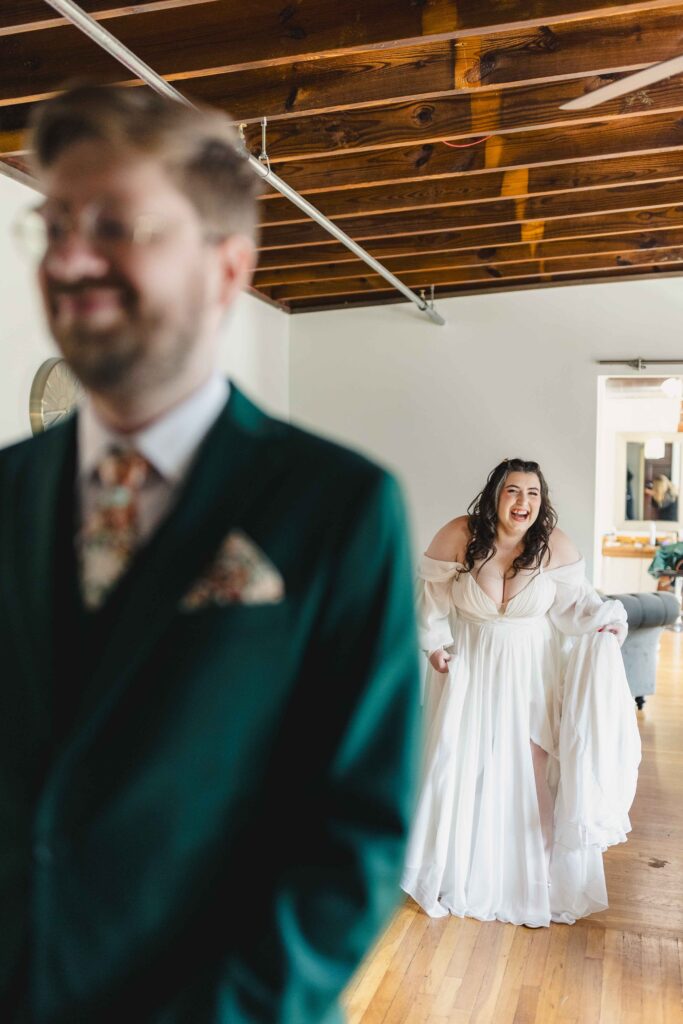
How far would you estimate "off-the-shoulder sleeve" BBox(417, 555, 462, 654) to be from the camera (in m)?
4.07

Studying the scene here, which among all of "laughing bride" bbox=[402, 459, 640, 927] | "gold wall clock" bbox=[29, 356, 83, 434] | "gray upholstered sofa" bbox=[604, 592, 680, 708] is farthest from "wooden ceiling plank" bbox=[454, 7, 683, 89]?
"gray upholstered sofa" bbox=[604, 592, 680, 708]

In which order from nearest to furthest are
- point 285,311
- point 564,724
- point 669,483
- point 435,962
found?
1. point 435,962
2. point 564,724
3. point 285,311
4. point 669,483

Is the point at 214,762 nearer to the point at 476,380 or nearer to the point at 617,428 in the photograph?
the point at 476,380

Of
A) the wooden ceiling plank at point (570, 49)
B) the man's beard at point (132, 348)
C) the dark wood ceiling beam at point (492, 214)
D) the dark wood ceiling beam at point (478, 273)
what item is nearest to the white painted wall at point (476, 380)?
the dark wood ceiling beam at point (478, 273)

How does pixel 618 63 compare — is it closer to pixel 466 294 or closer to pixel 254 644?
pixel 254 644

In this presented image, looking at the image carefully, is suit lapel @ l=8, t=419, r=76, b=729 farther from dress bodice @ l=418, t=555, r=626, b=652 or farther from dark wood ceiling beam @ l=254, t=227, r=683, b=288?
dark wood ceiling beam @ l=254, t=227, r=683, b=288

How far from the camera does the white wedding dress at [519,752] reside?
3883 millimetres

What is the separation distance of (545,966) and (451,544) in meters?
1.67

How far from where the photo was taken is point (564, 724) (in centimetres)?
399

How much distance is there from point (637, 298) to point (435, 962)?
5305mm

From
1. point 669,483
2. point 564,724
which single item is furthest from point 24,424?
point 669,483

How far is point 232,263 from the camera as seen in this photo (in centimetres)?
95

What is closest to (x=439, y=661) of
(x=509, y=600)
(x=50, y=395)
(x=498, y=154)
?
(x=509, y=600)

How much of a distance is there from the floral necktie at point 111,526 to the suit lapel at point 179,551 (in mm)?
16
